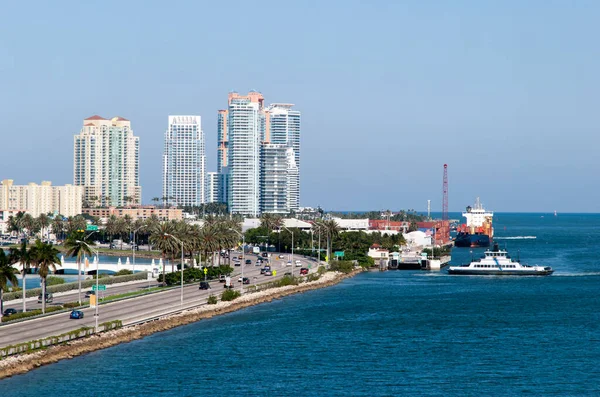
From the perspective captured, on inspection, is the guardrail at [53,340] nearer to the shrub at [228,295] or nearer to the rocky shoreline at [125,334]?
the rocky shoreline at [125,334]

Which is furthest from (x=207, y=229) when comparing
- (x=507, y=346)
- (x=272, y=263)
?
(x=507, y=346)

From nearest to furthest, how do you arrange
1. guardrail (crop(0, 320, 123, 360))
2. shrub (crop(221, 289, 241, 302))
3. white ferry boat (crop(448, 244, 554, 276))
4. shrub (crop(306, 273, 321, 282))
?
guardrail (crop(0, 320, 123, 360)) < shrub (crop(221, 289, 241, 302)) < shrub (crop(306, 273, 321, 282)) < white ferry boat (crop(448, 244, 554, 276))

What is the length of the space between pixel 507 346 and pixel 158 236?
2172 inches

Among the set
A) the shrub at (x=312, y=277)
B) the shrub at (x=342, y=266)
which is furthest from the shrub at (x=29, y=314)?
the shrub at (x=342, y=266)

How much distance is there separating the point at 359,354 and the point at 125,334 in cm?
2015

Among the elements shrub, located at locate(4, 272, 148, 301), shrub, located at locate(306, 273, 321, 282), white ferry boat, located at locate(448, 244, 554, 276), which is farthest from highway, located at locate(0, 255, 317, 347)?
white ferry boat, located at locate(448, 244, 554, 276)

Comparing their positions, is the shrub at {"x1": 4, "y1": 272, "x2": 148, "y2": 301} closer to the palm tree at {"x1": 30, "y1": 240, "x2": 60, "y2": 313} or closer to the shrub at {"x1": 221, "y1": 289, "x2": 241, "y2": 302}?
the palm tree at {"x1": 30, "y1": 240, "x2": 60, "y2": 313}

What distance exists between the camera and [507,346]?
277 feet

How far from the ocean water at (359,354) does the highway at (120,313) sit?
585 cm

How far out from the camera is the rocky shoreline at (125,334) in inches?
2680

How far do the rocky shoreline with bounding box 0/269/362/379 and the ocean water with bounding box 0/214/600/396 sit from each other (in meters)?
1.09

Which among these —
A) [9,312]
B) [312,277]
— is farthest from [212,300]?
[312,277]

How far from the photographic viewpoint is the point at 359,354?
79000 millimetres

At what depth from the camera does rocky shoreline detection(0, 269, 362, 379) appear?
68.1 meters
